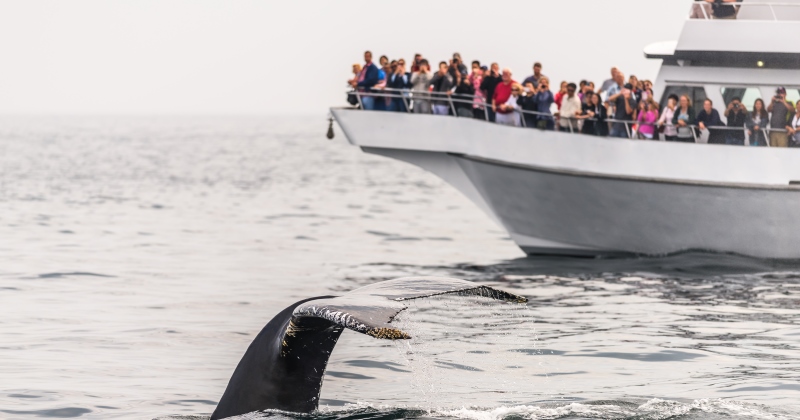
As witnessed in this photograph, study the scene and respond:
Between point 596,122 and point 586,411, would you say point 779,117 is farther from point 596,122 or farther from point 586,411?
point 586,411

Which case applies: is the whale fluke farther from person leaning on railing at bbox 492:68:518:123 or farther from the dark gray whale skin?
person leaning on railing at bbox 492:68:518:123

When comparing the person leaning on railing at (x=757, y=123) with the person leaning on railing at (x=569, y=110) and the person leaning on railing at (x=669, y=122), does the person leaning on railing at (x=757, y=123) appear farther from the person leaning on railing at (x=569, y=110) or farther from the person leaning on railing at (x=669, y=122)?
the person leaning on railing at (x=569, y=110)

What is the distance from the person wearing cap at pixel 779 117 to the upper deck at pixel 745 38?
1075 mm

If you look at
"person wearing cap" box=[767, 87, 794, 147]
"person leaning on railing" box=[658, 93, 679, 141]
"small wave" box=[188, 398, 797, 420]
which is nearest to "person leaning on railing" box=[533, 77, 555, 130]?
"person leaning on railing" box=[658, 93, 679, 141]

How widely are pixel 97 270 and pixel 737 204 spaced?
12707mm

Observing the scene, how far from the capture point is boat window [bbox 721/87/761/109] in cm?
2702

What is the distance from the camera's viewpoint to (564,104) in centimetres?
2703

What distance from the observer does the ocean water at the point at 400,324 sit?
13711 millimetres

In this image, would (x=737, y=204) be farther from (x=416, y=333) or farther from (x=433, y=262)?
(x=416, y=333)

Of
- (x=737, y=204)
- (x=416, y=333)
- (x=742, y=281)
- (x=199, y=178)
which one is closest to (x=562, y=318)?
(x=416, y=333)

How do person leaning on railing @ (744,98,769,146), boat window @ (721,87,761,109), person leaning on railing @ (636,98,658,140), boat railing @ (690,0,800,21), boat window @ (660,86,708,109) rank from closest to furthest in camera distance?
person leaning on railing @ (744,98,769,146) → person leaning on railing @ (636,98,658,140) → boat window @ (721,87,761,109) → boat railing @ (690,0,800,21) → boat window @ (660,86,708,109)

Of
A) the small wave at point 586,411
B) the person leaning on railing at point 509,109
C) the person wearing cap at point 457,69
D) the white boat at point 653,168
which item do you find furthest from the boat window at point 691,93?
the small wave at point 586,411

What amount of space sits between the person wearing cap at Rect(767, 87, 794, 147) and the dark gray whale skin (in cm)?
1801

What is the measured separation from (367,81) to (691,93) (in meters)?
6.81
